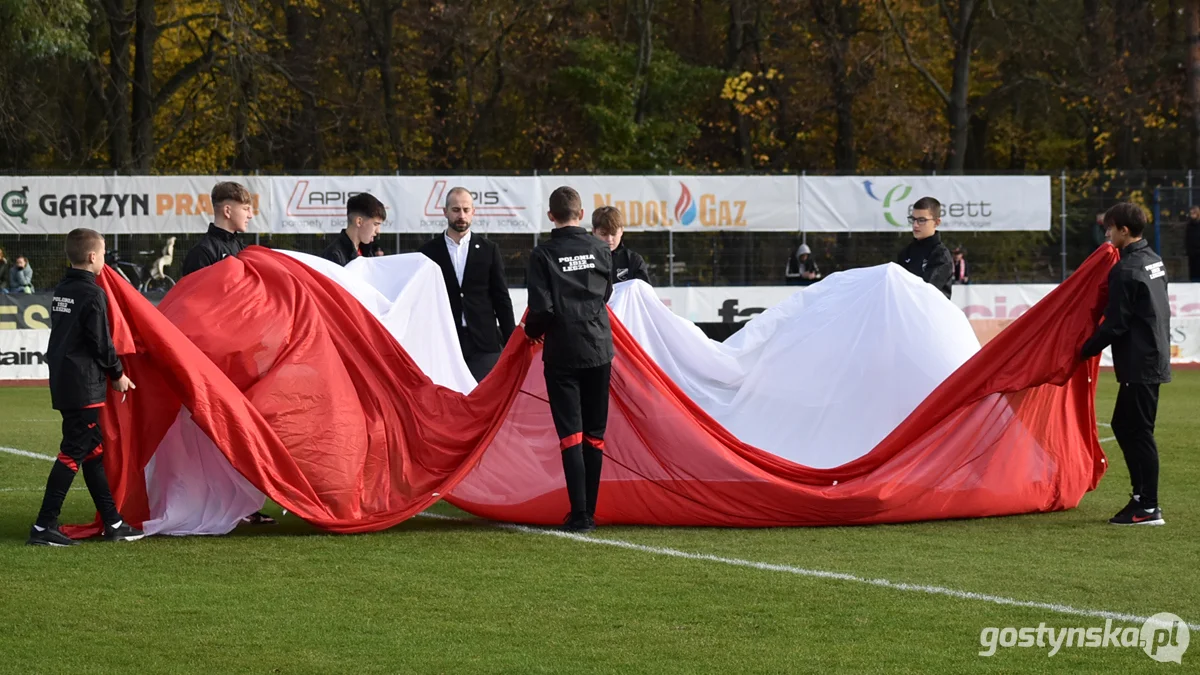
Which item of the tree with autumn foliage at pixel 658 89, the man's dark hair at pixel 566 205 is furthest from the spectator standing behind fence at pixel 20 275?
the man's dark hair at pixel 566 205

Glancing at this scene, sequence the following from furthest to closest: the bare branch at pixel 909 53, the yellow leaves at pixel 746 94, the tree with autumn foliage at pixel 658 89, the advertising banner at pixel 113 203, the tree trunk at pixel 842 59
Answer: the yellow leaves at pixel 746 94 → the tree trunk at pixel 842 59 → the bare branch at pixel 909 53 → the tree with autumn foliage at pixel 658 89 → the advertising banner at pixel 113 203

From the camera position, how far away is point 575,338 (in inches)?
330

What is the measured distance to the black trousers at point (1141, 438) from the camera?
8.66 metres

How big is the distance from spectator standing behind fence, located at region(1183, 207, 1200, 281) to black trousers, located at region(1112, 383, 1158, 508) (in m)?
17.2

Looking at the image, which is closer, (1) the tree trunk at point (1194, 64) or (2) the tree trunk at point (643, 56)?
(1) the tree trunk at point (1194, 64)

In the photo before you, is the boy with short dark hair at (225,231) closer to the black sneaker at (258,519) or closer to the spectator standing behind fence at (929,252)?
the black sneaker at (258,519)

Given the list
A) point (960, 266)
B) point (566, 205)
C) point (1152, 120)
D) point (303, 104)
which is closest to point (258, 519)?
point (566, 205)

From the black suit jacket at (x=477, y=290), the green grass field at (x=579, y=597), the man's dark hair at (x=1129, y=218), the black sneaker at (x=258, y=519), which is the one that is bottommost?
the green grass field at (x=579, y=597)

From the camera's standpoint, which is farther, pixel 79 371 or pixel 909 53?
pixel 909 53

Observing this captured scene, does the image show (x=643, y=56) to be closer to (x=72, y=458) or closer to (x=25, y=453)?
(x=25, y=453)

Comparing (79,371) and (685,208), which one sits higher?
(685,208)

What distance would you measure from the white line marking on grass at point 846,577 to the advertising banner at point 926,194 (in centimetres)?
1803

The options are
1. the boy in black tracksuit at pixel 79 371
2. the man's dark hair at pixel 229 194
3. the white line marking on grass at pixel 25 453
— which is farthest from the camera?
the white line marking on grass at pixel 25 453

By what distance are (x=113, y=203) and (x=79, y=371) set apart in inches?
669
